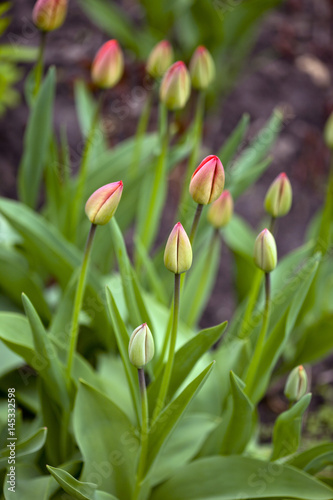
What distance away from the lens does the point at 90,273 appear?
3.70ft

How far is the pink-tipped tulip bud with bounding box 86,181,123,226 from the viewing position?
27.9 inches

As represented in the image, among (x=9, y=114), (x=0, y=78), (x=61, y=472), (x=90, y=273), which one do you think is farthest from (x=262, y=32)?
(x=61, y=472)

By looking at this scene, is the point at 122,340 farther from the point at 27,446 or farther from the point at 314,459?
Result: the point at 314,459

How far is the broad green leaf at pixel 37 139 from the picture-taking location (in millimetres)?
1135

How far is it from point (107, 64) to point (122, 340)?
1.61ft

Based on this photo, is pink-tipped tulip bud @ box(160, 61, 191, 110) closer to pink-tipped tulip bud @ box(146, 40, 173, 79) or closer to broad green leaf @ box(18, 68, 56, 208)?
pink-tipped tulip bud @ box(146, 40, 173, 79)

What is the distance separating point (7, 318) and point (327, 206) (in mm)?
667

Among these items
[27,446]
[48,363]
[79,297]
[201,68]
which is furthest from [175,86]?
[27,446]

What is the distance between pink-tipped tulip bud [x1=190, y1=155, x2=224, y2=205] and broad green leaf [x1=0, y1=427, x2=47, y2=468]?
1.34ft

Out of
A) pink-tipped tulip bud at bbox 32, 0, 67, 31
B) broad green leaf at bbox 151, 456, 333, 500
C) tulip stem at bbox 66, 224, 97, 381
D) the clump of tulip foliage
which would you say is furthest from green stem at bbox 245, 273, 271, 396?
pink-tipped tulip bud at bbox 32, 0, 67, 31

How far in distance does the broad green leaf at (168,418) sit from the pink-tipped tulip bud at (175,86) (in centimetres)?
43

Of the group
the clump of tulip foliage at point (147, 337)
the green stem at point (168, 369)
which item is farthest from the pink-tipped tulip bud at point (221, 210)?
the green stem at point (168, 369)

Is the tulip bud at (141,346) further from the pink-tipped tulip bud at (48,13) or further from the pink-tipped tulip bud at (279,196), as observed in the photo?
the pink-tipped tulip bud at (48,13)

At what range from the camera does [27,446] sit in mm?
887
